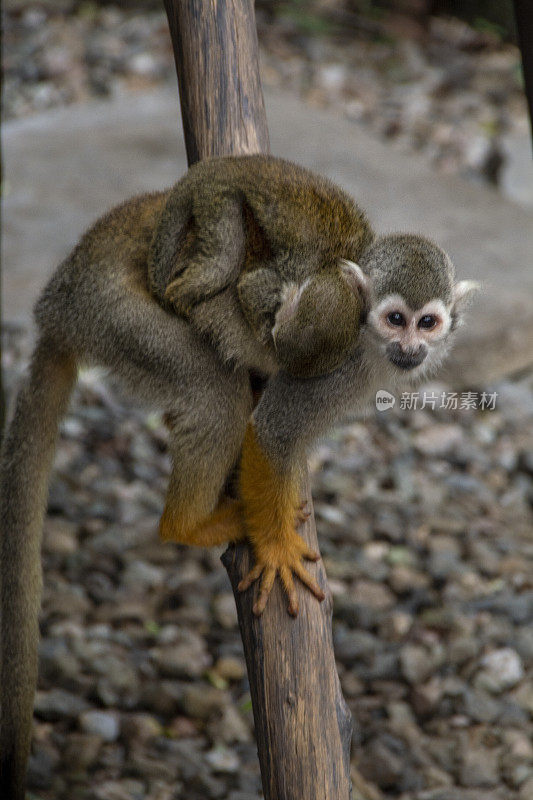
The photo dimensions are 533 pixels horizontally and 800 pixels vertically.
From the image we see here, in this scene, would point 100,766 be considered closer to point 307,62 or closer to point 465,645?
point 465,645

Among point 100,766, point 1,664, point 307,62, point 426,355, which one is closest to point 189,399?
point 426,355

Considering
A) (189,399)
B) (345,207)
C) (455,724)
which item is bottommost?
(455,724)

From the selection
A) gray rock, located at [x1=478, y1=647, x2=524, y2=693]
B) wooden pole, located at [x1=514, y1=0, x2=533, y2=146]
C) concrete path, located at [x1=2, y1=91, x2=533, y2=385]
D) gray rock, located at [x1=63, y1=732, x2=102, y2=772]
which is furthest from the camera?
concrete path, located at [x1=2, y1=91, x2=533, y2=385]

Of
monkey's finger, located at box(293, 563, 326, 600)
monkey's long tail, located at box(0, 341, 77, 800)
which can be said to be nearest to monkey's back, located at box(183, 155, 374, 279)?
monkey's long tail, located at box(0, 341, 77, 800)

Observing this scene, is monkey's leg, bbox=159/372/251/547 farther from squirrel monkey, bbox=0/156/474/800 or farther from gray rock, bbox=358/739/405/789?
gray rock, bbox=358/739/405/789

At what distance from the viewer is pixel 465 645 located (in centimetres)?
447

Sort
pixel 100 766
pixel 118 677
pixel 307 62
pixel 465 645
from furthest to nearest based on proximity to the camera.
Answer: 1. pixel 307 62
2. pixel 465 645
3. pixel 118 677
4. pixel 100 766

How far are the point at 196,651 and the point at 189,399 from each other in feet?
5.87

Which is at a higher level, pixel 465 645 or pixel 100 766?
pixel 465 645

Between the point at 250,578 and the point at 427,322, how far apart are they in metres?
0.98

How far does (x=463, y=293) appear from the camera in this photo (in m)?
3.01

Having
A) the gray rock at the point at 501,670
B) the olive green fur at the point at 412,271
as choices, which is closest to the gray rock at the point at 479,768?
the gray rock at the point at 501,670

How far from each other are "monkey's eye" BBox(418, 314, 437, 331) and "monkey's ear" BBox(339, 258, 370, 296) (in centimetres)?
20

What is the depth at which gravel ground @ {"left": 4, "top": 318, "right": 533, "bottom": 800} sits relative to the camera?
3.86 metres
